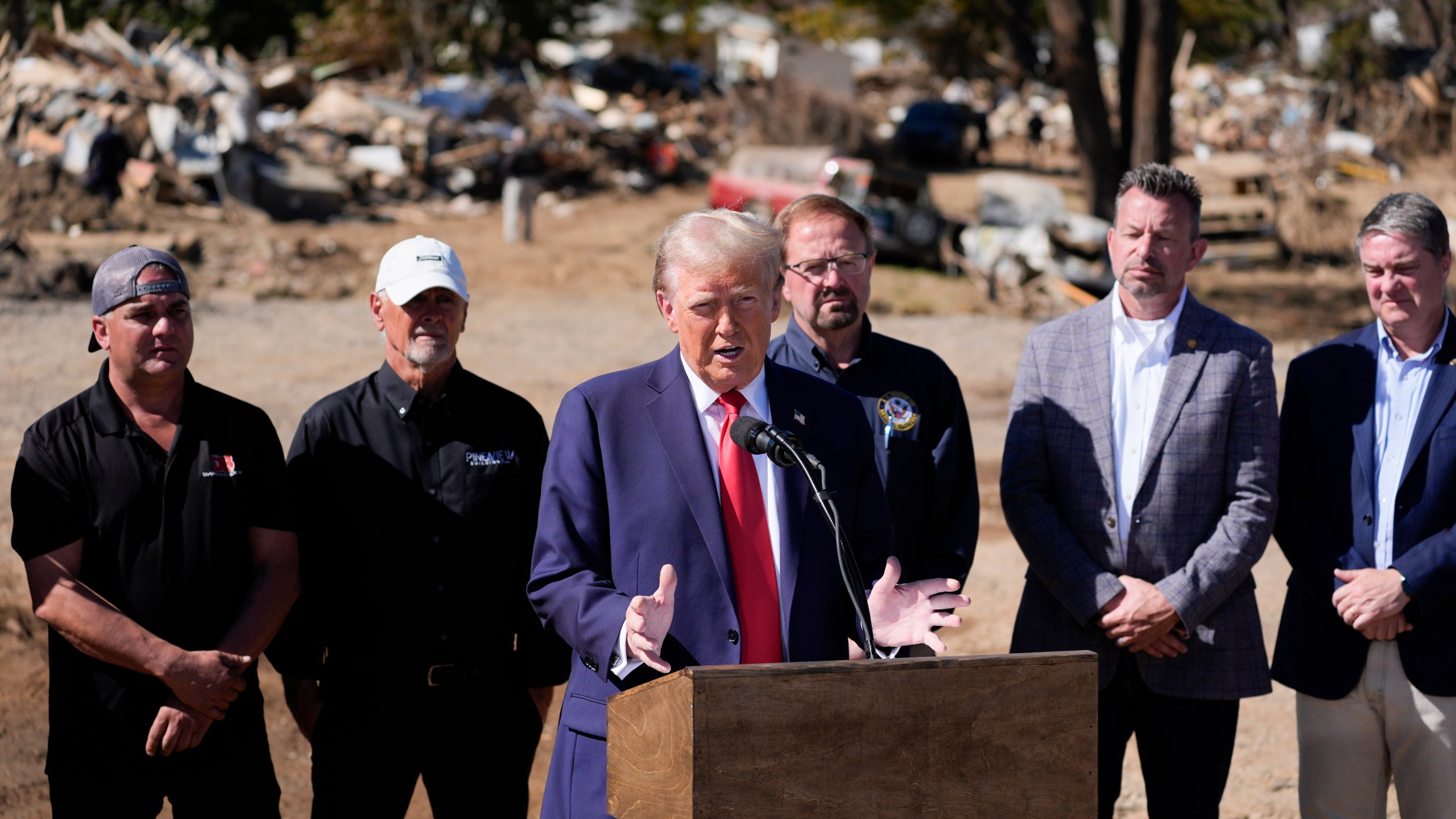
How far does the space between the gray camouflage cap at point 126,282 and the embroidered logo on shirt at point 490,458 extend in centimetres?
88

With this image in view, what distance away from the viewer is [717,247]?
2.74 metres

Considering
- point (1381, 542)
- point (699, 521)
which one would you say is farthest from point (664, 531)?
point (1381, 542)

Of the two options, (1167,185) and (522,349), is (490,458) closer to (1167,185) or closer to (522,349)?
(1167,185)

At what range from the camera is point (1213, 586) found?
373cm

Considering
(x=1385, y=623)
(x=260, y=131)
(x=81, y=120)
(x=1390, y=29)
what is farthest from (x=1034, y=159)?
(x=1385, y=623)

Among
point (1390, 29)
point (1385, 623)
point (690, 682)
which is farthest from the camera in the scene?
point (1390, 29)

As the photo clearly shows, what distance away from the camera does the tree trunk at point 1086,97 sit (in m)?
19.0

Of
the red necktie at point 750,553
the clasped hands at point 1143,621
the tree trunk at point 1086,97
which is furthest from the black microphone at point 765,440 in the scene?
the tree trunk at point 1086,97

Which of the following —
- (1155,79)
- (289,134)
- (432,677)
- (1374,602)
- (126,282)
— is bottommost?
(432,677)

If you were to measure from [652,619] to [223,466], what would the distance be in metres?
1.61

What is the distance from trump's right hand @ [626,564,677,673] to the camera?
2469 millimetres

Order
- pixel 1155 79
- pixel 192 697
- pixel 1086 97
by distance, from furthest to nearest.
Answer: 1. pixel 1086 97
2. pixel 1155 79
3. pixel 192 697

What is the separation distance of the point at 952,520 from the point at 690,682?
1.91 metres

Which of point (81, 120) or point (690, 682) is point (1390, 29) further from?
point (690, 682)
